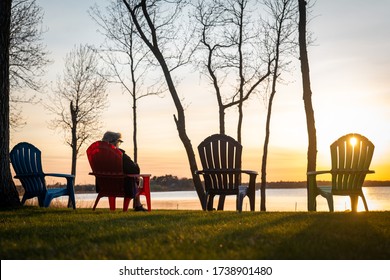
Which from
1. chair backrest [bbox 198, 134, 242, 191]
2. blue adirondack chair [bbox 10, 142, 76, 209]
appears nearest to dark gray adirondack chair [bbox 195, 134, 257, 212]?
chair backrest [bbox 198, 134, 242, 191]

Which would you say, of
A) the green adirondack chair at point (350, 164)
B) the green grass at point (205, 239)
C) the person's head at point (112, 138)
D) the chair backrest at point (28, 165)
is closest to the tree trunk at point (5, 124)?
the chair backrest at point (28, 165)

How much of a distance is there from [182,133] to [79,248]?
10.6 meters

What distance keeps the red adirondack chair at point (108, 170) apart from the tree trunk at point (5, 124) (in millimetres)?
2206

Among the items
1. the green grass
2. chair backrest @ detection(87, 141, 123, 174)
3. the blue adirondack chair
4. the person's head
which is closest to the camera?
the green grass

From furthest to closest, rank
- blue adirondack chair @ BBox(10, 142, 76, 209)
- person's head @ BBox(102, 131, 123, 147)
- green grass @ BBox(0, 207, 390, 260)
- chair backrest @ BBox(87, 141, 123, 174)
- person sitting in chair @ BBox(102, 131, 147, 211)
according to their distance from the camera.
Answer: blue adirondack chair @ BBox(10, 142, 76, 209) → person's head @ BBox(102, 131, 123, 147) → person sitting in chair @ BBox(102, 131, 147, 211) → chair backrest @ BBox(87, 141, 123, 174) → green grass @ BBox(0, 207, 390, 260)

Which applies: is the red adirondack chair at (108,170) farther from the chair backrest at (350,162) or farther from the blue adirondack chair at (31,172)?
the chair backrest at (350,162)

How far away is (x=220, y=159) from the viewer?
9453mm

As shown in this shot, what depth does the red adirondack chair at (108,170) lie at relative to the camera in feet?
29.2

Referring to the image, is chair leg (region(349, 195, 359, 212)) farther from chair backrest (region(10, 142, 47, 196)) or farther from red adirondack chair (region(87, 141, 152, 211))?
chair backrest (region(10, 142, 47, 196))

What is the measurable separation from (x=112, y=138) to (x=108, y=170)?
59 centimetres

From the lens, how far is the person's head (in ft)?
30.1

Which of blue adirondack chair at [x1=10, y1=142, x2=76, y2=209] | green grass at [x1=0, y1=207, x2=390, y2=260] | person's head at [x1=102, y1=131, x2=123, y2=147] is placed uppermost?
person's head at [x1=102, y1=131, x2=123, y2=147]

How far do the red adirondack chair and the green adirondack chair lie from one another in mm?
3526
